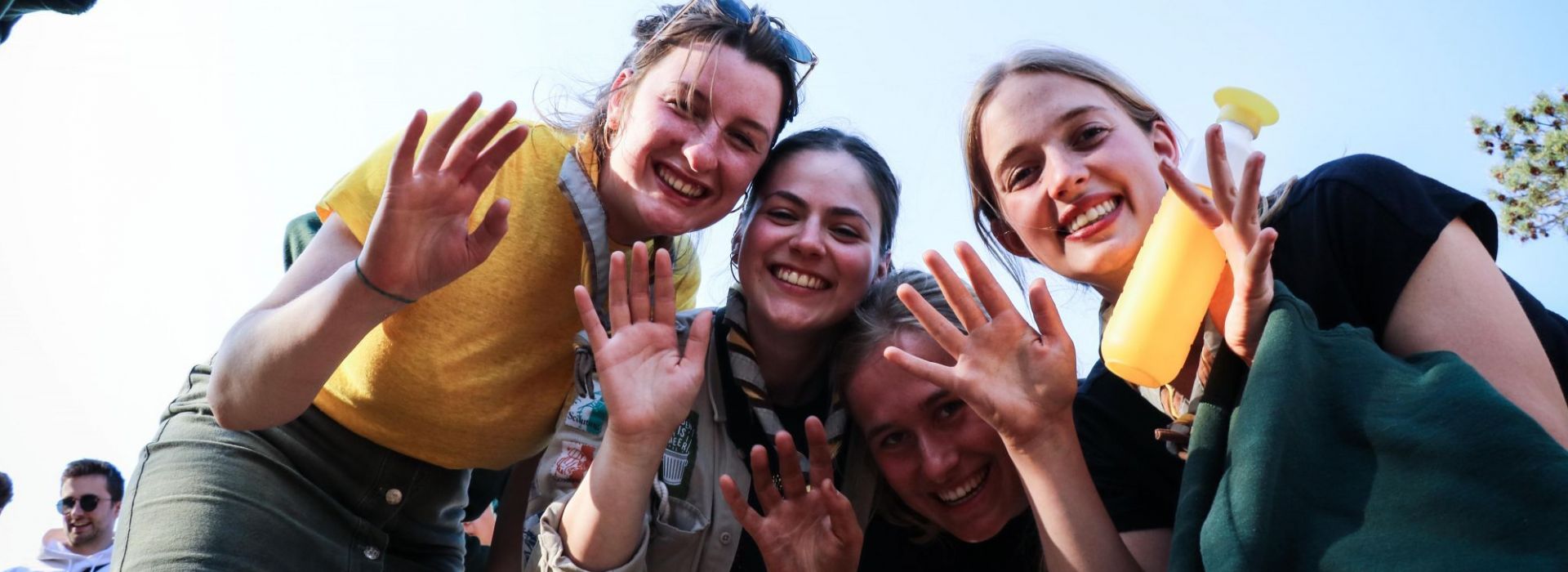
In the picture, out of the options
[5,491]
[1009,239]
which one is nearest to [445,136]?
[1009,239]

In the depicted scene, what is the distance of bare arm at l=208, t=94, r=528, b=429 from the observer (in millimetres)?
2232

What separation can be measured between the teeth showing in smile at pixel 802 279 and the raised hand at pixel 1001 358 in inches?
31.7

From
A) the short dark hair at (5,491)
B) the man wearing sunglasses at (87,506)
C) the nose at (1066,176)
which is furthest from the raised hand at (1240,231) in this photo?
the short dark hair at (5,491)

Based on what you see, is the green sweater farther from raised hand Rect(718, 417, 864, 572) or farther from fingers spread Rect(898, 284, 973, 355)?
raised hand Rect(718, 417, 864, 572)

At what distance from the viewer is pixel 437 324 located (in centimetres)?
271

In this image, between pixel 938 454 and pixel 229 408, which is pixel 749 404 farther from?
pixel 229 408

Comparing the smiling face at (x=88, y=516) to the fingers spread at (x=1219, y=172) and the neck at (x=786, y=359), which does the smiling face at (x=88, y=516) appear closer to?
the neck at (x=786, y=359)

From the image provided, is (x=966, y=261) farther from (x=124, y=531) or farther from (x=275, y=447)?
(x=124, y=531)

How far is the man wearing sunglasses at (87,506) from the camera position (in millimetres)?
6883

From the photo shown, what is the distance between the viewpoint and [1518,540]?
1607mm

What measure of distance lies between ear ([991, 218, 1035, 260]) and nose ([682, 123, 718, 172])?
2.47 ft

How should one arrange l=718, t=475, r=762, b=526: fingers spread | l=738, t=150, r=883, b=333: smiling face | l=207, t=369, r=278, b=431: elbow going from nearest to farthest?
1. l=207, t=369, r=278, b=431: elbow
2. l=718, t=475, r=762, b=526: fingers spread
3. l=738, t=150, r=883, b=333: smiling face

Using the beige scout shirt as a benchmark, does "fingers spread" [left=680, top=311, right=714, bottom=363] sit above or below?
above

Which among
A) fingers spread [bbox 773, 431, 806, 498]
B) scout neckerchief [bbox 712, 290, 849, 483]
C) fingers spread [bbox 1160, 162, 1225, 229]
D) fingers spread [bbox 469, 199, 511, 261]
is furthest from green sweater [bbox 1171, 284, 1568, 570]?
fingers spread [bbox 469, 199, 511, 261]
